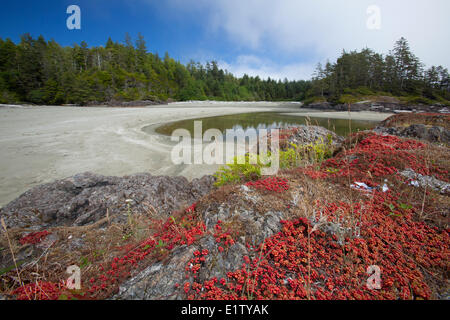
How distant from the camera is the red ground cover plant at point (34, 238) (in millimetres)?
2997

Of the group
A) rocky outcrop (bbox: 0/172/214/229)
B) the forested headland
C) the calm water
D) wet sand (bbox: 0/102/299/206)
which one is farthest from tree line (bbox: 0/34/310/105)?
rocky outcrop (bbox: 0/172/214/229)

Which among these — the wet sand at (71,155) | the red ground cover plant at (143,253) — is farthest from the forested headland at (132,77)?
the red ground cover plant at (143,253)

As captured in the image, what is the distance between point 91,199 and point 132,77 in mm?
64088

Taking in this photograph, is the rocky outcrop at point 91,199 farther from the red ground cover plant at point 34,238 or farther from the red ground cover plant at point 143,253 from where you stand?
the red ground cover plant at point 143,253

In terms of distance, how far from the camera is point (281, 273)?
198 cm

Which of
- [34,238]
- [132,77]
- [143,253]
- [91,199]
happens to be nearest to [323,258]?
[143,253]

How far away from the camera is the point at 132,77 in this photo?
56.8m

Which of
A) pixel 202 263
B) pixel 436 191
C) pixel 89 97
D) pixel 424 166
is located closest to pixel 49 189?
pixel 202 263

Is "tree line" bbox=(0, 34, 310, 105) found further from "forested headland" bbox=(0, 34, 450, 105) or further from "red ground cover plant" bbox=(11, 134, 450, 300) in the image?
"red ground cover plant" bbox=(11, 134, 450, 300)

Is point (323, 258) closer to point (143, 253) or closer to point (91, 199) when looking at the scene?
point (143, 253)

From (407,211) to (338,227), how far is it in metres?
1.53

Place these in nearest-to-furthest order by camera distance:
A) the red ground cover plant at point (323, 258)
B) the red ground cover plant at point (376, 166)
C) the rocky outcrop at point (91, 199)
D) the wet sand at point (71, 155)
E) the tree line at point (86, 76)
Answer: the red ground cover plant at point (323, 258) → the red ground cover plant at point (376, 166) → the rocky outcrop at point (91, 199) → the wet sand at point (71, 155) → the tree line at point (86, 76)

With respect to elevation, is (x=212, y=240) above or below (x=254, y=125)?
below

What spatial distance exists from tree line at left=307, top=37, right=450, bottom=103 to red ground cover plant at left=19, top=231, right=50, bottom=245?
206 ft
